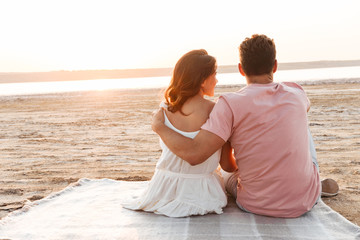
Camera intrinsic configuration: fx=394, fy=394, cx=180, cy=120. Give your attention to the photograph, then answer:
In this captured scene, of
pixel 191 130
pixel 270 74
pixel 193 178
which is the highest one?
pixel 270 74

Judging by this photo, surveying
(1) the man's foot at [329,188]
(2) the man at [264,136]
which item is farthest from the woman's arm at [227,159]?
(1) the man's foot at [329,188]

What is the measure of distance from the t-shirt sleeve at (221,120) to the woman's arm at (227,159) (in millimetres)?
351

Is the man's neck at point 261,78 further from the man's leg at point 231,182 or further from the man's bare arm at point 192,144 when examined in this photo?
the man's leg at point 231,182

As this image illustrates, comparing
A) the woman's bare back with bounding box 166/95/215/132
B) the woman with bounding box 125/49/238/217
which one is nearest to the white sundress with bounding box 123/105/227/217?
the woman with bounding box 125/49/238/217

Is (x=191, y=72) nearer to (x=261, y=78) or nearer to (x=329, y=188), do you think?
(x=261, y=78)

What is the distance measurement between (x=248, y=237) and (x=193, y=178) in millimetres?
664

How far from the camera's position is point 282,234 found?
2.80m

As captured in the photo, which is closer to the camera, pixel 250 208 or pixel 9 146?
pixel 250 208

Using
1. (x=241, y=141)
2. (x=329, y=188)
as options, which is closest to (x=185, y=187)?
(x=241, y=141)

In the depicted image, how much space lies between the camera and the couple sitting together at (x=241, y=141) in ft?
9.35

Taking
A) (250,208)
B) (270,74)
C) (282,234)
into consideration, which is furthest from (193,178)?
(270,74)

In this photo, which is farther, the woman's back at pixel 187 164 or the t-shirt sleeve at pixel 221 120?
the woman's back at pixel 187 164

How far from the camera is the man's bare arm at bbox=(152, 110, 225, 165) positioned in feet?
9.44

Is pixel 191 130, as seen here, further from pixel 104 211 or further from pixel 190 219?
pixel 104 211
